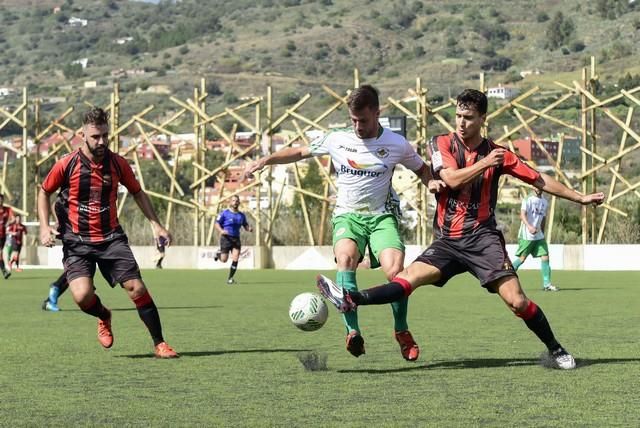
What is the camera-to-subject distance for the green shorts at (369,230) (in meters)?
10.5

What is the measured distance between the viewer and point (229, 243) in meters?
29.7

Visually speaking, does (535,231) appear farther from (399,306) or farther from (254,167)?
(254,167)

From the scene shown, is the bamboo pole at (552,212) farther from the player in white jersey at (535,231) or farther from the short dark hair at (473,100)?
the short dark hair at (473,100)

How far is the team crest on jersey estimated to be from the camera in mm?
10492

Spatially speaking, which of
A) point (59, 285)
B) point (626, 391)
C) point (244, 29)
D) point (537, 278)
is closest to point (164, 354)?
point (626, 391)

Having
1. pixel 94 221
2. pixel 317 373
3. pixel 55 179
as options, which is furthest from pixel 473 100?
pixel 55 179

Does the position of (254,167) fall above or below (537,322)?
above

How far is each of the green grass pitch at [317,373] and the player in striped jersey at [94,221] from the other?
1.69 feet

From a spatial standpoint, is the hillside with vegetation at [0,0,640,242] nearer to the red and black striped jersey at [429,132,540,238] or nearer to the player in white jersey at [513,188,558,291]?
the player in white jersey at [513,188,558,291]

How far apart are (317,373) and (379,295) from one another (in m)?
0.69

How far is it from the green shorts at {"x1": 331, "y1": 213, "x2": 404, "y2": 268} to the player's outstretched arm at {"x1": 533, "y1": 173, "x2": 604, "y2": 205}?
1.17m

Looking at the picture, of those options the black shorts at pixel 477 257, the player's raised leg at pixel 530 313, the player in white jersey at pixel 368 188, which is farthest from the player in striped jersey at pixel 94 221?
the player's raised leg at pixel 530 313

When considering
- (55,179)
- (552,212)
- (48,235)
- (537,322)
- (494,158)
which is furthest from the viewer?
(552,212)

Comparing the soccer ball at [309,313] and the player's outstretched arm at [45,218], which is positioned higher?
the player's outstretched arm at [45,218]
